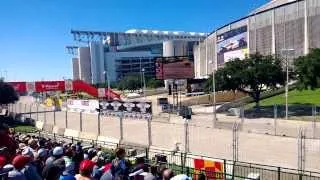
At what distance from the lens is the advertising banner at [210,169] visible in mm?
16316

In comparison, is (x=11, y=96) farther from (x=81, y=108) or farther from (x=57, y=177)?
(x=57, y=177)


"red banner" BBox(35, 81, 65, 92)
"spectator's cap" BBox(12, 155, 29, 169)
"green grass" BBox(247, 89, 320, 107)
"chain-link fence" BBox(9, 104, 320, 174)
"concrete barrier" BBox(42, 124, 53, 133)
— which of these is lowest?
"concrete barrier" BBox(42, 124, 53, 133)

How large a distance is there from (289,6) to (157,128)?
2532 inches

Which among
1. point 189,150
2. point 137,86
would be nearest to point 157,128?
point 189,150

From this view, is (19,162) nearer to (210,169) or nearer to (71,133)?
(210,169)

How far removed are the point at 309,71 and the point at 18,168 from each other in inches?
1833

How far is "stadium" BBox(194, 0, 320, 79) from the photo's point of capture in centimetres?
8444

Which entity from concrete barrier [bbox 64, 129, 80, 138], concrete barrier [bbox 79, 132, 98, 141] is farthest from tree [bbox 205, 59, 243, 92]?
concrete barrier [bbox 79, 132, 98, 141]

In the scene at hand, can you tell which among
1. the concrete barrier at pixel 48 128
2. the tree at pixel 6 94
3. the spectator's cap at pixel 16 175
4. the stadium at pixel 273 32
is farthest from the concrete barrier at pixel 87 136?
the stadium at pixel 273 32

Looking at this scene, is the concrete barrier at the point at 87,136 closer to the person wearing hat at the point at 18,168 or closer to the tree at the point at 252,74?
the person wearing hat at the point at 18,168

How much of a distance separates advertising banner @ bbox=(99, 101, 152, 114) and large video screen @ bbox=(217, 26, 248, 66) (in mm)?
56400

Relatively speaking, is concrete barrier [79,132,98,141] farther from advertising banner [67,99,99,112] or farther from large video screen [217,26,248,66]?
large video screen [217,26,248,66]

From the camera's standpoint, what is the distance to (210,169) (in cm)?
1786

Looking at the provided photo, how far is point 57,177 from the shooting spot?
7879 millimetres
